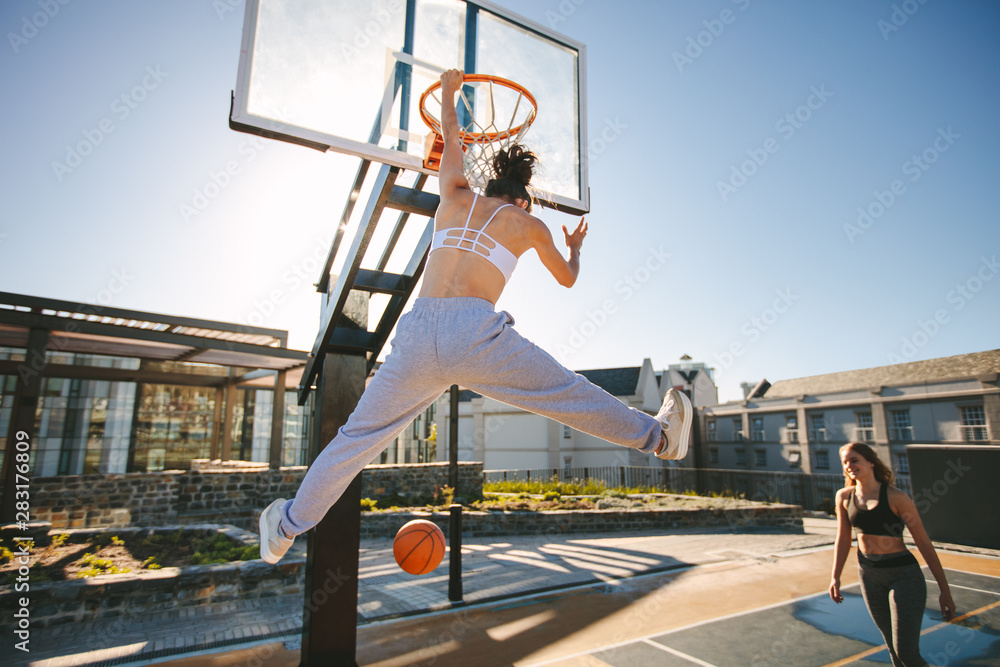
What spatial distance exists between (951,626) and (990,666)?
1241 mm

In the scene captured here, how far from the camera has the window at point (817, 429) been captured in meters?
33.2

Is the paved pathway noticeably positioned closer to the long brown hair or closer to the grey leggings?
the grey leggings

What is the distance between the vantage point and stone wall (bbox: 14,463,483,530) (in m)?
10.2

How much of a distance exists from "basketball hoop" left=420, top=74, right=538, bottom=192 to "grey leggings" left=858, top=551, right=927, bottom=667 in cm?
409

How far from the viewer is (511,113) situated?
3.91m

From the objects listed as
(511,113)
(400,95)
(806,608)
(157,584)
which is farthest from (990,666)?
(157,584)

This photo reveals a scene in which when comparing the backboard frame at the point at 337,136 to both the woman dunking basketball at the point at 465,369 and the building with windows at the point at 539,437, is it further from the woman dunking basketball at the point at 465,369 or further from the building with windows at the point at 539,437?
the building with windows at the point at 539,437

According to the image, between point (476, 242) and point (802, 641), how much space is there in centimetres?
543

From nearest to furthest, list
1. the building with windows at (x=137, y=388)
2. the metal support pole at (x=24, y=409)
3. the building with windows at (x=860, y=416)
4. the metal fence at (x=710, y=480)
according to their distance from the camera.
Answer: the metal support pole at (x=24, y=409)
the building with windows at (x=137, y=388)
the metal fence at (x=710, y=480)
the building with windows at (x=860, y=416)

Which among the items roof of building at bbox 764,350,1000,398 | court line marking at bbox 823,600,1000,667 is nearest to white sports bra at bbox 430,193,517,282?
court line marking at bbox 823,600,1000,667

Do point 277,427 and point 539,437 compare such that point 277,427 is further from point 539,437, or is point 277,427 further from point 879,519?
point 539,437

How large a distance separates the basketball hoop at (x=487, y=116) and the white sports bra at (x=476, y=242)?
1.36m

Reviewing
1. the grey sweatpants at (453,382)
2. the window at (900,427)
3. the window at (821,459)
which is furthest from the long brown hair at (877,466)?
the window at (821,459)

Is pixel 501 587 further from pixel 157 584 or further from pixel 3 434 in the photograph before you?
pixel 3 434
